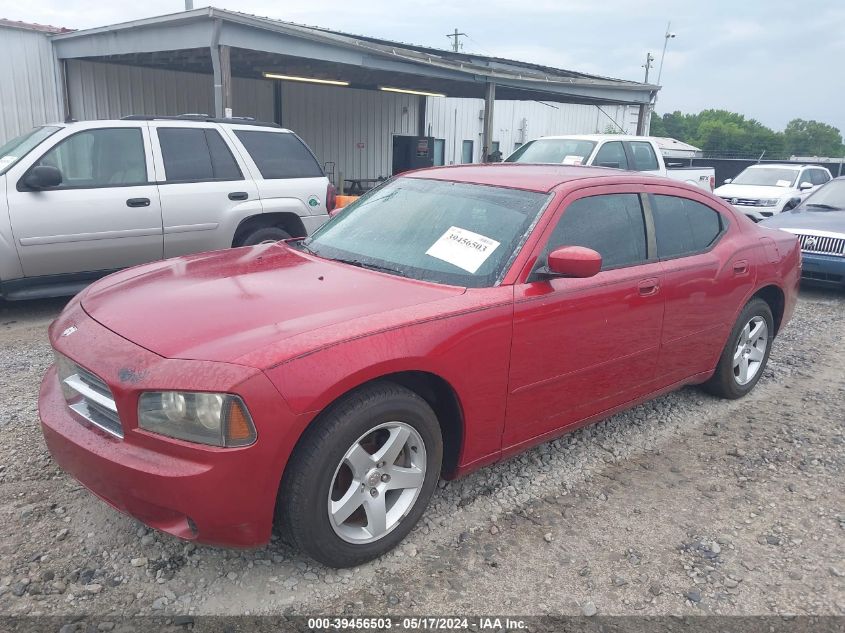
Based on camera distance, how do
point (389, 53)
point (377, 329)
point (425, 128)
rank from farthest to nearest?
point (425, 128) → point (389, 53) → point (377, 329)

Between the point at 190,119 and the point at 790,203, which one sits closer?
the point at 190,119

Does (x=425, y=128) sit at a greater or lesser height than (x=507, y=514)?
greater

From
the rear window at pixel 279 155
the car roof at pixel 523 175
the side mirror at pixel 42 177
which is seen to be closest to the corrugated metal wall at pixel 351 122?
the rear window at pixel 279 155

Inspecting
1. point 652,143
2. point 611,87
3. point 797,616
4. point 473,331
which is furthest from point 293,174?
point 611,87

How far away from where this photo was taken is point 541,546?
297 centimetres

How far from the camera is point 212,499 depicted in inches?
90.0

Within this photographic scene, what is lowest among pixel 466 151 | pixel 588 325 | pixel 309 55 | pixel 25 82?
pixel 588 325

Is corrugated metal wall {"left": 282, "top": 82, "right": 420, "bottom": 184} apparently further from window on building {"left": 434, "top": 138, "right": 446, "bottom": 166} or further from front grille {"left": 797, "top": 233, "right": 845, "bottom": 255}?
front grille {"left": 797, "top": 233, "right": 845, "bottom": 255}

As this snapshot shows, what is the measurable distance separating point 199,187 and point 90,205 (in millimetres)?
1047

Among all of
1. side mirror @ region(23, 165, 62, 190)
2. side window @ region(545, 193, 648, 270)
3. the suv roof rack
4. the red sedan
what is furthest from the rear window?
side window @ region(545, 193, 648, 270)

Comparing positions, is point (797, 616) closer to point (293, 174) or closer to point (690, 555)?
point (690, 555)

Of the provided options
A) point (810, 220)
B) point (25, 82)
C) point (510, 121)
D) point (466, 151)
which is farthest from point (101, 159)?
point (510, 121)

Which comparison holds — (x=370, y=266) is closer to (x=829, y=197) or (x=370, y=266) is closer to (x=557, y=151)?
(x=557, y=151)

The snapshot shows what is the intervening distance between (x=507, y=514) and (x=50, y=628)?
1.95 m
